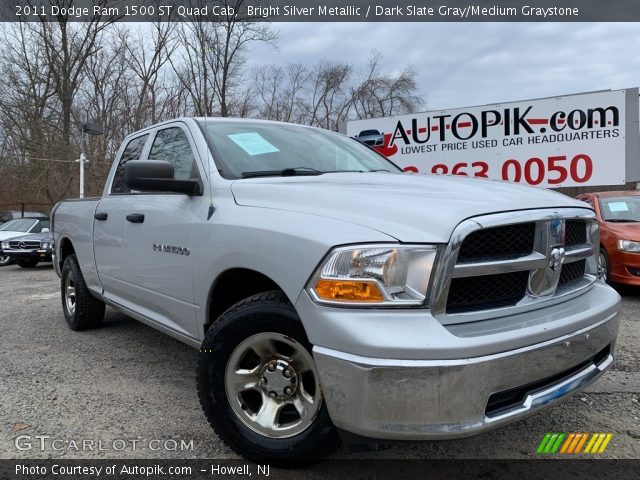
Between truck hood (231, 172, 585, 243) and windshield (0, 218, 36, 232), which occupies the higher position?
truck hood (231, 172, 585, 243)

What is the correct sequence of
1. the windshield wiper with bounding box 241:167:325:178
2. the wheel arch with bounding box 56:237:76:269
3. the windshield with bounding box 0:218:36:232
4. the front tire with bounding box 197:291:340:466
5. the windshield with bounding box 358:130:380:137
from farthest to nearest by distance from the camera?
the windshield with bounding box 0:218:36:232, the windshield with bounding box 358:130:380:137, the wheel arch with bounding box 56:237:76:269, the windshield wiper with bounding box 241:167:325:178, the front tire with bounding box 197:291:340:466

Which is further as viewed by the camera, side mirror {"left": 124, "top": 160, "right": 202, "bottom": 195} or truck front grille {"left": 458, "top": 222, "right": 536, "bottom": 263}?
side mirror {"left": 124, "top": 160, "right": 202, "bottom": 195}

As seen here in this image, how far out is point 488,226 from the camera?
1.92 meters

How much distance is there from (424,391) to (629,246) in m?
5.53

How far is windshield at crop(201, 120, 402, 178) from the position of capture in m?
2.88

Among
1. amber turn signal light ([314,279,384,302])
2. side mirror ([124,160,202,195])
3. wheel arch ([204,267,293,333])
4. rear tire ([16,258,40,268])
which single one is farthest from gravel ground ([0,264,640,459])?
rear tire ([16,258,40,268])

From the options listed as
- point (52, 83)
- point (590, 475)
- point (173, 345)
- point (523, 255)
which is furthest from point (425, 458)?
point (52, 83)

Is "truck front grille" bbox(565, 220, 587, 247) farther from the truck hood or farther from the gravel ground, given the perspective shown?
the gravel ground

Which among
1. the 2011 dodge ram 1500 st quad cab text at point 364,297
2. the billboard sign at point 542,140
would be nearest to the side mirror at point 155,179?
the 2011 dodge ram 1500 st quad cab text at point 364,297

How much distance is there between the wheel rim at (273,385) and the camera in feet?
7.00

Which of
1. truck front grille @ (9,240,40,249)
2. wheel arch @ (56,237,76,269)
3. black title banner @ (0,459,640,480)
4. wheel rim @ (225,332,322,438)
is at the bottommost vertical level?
black title banner @ (0,459,640,480)

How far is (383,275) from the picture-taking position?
185cm
